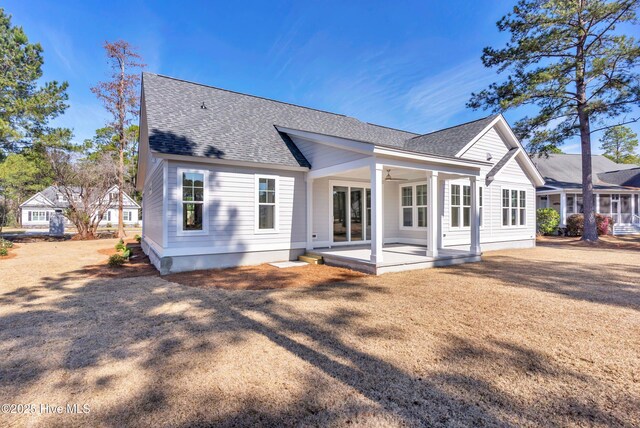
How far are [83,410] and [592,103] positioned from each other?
21.4 m

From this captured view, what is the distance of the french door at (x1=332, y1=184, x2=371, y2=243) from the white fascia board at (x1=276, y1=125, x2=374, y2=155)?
216 cm

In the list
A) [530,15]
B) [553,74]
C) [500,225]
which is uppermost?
[530,15]

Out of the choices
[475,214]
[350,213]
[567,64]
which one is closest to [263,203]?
[350,213]

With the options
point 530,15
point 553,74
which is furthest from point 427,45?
point 553,74

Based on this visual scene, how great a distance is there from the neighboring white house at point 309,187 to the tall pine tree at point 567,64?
149 inches

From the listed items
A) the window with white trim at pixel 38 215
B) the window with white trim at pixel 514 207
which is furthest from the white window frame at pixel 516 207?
the window with white trim at pixel 38 215

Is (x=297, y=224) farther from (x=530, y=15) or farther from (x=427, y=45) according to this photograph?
(x=530, y=15)

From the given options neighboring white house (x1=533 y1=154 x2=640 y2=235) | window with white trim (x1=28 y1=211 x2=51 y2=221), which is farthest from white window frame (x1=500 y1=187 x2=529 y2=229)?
window with white trim (x1=28 y1=211 x2=51 y2=221)

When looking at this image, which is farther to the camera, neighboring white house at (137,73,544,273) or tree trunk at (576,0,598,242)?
tree trunk at (576,0,598,242)

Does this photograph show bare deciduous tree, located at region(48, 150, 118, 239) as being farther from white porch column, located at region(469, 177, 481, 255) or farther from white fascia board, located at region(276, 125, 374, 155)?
white porch column, located at region(469, 177, 481, 255)

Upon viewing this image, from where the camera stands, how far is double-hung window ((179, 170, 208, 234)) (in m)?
8.05

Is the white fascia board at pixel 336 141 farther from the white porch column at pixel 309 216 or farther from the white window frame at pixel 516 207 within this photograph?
the white window frame at pixel 516 207

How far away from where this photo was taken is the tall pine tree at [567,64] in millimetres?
13883

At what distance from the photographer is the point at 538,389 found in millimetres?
2656
